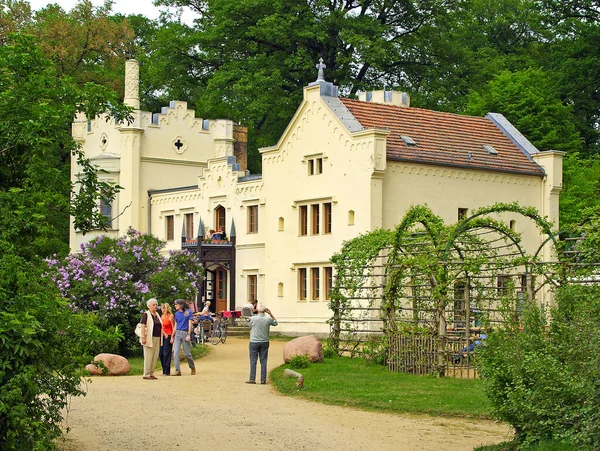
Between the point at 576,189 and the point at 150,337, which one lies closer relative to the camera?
the point at 150,337

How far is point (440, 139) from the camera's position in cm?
4103

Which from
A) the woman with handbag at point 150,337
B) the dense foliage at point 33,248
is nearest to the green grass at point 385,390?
the woman with handbag at point 150,337

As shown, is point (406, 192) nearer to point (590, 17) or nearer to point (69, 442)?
point (590, 17)

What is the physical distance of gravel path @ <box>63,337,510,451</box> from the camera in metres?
15.4

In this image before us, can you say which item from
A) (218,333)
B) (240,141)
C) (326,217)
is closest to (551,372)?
(218,333)

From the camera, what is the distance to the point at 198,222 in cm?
4703

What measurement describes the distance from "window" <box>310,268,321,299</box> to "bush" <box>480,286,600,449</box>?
25797 millimetres

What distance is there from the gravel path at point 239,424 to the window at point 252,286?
69.7 ft

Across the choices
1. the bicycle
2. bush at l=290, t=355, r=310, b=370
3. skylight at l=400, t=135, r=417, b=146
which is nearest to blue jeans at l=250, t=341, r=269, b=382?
bush at l=290, t=355, r=310, b=370

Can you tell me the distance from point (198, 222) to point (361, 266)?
1904cm

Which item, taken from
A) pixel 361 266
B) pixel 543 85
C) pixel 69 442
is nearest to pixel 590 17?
pixel 543 85

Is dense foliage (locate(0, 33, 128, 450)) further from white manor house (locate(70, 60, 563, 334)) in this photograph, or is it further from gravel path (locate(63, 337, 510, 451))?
white manor house (locate(70, 60, 563, 334))

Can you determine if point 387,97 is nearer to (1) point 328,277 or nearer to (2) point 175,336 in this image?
(1) point 328,277

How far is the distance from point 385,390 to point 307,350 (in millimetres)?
5654
